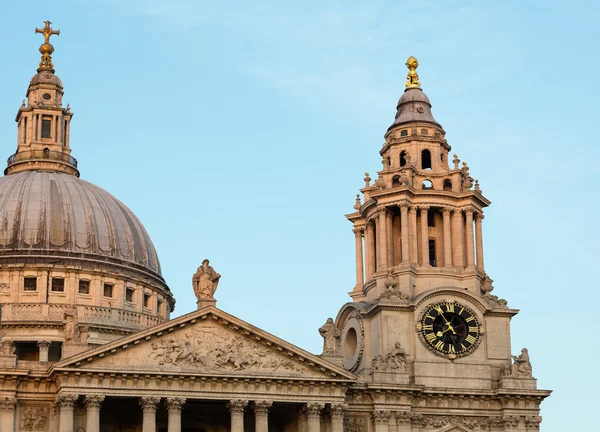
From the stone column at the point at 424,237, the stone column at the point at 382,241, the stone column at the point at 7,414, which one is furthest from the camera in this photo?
the stone column at the point at 424,237

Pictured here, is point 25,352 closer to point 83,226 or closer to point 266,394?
point 83,226

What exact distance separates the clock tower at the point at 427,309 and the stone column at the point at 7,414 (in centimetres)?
1694

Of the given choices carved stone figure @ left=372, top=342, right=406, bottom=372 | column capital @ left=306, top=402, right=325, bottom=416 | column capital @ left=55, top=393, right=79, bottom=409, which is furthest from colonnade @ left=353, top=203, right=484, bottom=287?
column capital @ left=55, top=393, right=79, bottom=409

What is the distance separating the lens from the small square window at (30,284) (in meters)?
94.5

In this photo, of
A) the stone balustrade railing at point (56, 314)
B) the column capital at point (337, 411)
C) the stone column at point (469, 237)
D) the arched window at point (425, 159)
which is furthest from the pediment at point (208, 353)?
the arched window at point (425, 159)

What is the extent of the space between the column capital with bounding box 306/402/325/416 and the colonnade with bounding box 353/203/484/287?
10.3 m

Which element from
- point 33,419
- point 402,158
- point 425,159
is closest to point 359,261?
point 402,158

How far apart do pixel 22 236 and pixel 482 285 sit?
2995 centimetres

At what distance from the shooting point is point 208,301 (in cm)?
7831

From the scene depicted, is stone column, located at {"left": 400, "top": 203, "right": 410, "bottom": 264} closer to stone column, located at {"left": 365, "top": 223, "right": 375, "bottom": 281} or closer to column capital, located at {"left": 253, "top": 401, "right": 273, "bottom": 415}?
stone column, located at {"left": 365, "top": 223, "right": 375, "bottom": 281}

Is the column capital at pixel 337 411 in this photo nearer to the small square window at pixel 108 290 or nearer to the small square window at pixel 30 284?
Result: the small square window at pixel 108 290

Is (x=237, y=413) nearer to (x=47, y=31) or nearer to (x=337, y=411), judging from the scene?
(x=337, y=411)

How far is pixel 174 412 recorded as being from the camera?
251ft

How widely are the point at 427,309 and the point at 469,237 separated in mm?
5842
